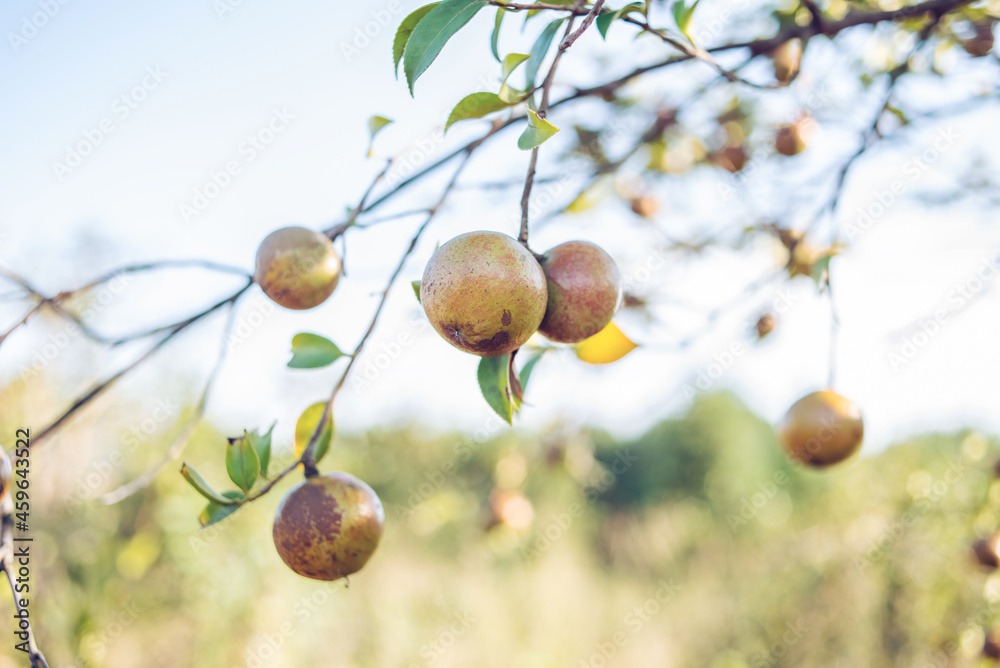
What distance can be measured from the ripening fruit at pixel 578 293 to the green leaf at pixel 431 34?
270 mm

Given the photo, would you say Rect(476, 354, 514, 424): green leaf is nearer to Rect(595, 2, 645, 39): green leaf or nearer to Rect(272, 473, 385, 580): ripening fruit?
Rect(272, 473, 385, 580): ripening fruit

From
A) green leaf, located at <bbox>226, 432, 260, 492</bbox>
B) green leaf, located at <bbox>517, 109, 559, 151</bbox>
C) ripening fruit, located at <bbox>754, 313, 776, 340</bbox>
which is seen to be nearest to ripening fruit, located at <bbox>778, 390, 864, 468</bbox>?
ripening fruit, located at <bbox>754, 313, 776, 340</bbox>

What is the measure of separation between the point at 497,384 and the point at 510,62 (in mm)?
429

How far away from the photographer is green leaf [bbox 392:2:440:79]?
694 millimetres

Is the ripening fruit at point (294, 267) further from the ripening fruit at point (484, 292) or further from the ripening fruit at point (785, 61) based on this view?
the ripening fruit at point (785, 61)

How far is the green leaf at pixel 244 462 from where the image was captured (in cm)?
78

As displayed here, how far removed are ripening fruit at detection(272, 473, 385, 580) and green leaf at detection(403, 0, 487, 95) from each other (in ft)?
1.69

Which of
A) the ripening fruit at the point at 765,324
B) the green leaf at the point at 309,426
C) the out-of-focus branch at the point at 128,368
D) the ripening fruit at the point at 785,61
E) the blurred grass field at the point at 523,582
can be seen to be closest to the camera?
the out-of-focus branch at the point at 128,368

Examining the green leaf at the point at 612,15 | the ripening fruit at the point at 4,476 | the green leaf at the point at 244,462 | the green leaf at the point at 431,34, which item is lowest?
the green leaf at the point at 244,462

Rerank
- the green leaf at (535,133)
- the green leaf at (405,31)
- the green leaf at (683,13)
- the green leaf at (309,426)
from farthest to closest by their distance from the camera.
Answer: the green leaf at (683,13) → the green leaf at (309,426) → the green leaf at (405,31) → the green leaf at (535,133)

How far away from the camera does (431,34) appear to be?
670mm

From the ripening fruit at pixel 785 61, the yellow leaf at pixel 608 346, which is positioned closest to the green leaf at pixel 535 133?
the yellow leaf at pixel 608 346

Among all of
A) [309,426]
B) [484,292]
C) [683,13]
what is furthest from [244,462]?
[683,13]

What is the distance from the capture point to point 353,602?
655 centimetres
